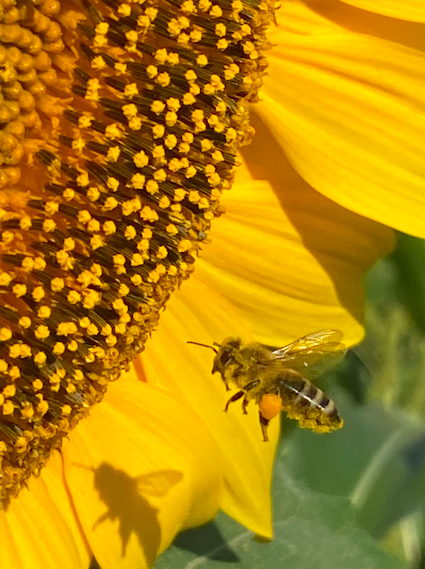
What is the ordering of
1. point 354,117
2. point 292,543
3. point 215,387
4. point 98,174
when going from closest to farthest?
point 98,174, point 354,117, point 215,387, point 292,543

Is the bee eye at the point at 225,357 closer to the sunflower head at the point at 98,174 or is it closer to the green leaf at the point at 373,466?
the sunflower head at the point at 98,174

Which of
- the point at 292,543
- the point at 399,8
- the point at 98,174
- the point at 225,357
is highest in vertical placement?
the point at 399,8

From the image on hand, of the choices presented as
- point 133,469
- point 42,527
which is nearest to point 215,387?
point 133,469

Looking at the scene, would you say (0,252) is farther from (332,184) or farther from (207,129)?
(332,184)

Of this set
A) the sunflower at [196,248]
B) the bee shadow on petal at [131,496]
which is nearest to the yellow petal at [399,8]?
the sunflower at [196,248]

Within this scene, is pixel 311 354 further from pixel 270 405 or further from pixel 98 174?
pixel 98 174

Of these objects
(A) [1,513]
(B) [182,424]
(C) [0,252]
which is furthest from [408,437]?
(C) [0,252]
